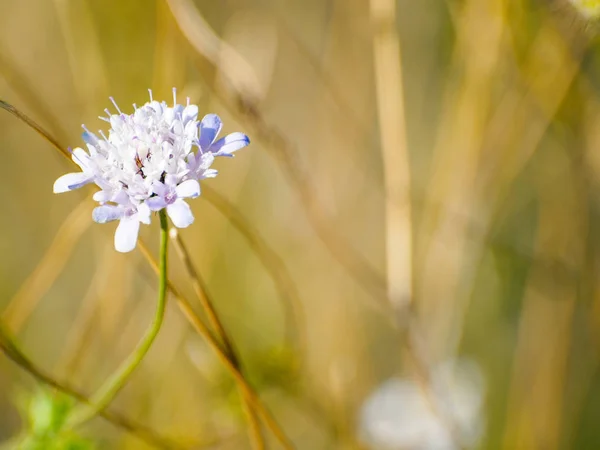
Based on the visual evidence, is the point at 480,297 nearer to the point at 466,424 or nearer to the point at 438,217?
the point at 466,424

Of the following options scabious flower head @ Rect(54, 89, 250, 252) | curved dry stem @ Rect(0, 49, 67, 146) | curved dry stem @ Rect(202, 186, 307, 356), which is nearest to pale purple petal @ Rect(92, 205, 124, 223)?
scabious flower head @ Rect(54, 89, 250, 252)

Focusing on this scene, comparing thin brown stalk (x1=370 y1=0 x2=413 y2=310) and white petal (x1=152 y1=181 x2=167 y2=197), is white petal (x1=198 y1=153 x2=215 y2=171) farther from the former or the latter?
thin brown stalk (x1=370 y1=0 x2=413 y2=310)

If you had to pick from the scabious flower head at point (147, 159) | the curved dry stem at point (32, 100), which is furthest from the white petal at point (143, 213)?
the curved dry stem at point (32, 100)

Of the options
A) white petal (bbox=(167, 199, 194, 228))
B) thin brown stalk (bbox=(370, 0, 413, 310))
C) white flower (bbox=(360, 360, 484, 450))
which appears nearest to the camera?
white petal (bbox=(167, 199, 194, 228))

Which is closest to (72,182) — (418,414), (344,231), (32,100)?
(32,100)

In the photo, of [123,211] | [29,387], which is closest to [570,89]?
[123,211]

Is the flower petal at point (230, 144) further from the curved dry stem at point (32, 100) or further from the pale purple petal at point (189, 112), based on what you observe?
the curved dry stem at point (32, 100)
